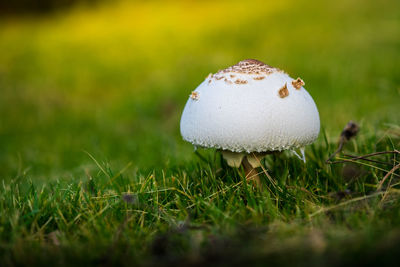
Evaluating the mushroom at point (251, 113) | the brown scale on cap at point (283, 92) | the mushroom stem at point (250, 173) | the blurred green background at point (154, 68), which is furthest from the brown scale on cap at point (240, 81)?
the blurred green background at point (154, 68)

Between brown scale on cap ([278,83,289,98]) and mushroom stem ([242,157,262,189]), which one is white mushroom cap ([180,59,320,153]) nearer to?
brown scale on cap ([278,83,289,98])

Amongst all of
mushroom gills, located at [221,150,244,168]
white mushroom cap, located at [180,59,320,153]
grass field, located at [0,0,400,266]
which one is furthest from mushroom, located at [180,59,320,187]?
grass field, located at [0,0,400,266]

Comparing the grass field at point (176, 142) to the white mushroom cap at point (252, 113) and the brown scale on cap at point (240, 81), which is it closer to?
the white mushroom cap at point (252, 113)

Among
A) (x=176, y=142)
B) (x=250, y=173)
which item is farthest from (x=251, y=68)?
(x=176, y=142)

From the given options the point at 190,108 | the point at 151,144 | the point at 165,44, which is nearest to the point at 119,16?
the point at 165,44

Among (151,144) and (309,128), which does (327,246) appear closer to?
(309,128)

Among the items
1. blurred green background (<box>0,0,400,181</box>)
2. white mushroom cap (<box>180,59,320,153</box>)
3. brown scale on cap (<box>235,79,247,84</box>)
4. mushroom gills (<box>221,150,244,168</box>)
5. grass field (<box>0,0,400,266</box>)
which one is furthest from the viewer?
blurred green background (<box>0,0,400,181</box>)
